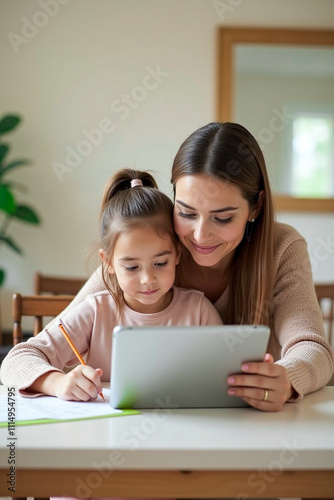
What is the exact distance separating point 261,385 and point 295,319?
36 cm

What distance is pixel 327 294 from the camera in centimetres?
257

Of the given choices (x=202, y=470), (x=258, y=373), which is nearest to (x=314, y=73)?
(x=258, y=373)

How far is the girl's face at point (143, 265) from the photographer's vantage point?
4.90 ft

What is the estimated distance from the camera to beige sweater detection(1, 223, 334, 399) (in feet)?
4.32

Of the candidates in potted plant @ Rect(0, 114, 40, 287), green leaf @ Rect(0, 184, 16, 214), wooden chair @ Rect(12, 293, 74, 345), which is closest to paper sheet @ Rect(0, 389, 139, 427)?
wooden chair @ Rect(12, 293, 74, 345)

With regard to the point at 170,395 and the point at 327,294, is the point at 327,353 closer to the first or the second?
the point at 170,395

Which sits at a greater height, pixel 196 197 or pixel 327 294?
pixel 196 197

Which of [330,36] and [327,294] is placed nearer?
[327,294]

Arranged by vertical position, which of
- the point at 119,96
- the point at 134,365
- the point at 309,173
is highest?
the point at 119,96

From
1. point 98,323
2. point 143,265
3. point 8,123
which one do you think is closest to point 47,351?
point 98,323

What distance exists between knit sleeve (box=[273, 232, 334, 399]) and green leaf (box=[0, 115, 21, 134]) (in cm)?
252

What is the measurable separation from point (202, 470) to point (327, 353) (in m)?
0.55

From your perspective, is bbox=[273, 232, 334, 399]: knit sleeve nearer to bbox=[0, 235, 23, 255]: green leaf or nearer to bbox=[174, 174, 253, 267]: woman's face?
bbox=[174, 174, 253, 267]: woman's face

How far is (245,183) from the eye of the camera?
1.58 m
